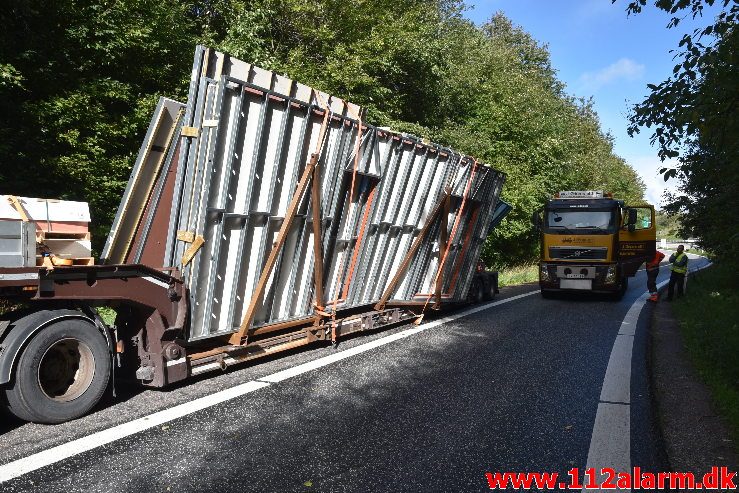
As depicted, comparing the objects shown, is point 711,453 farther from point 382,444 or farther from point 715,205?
point 715,205

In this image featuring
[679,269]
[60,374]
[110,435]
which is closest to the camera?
[110,435]

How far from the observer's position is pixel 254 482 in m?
3.21

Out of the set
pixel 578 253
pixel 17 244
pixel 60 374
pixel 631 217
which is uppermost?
pixel 631 217

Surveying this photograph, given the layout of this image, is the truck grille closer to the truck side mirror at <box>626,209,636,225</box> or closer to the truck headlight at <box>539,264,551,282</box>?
the truck headlight at <box>539,264,551,282</box>

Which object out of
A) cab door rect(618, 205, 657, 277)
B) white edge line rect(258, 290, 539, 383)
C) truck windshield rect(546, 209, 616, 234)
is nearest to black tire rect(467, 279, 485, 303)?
white edge line rect(258, 290, 539, 383)

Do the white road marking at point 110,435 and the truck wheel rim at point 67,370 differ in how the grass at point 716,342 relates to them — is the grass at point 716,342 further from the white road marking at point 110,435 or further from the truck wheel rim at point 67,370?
the truck wheel rim at point 67,370

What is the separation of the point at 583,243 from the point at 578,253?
0.92 ft

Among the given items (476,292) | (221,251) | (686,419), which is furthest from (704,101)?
(476,292)

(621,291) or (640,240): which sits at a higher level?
(640,240)

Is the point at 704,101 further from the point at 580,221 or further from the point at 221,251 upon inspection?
the point at 580,221

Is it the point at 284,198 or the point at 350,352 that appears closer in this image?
the point at 284,198

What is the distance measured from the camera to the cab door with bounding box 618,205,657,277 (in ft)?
51.6

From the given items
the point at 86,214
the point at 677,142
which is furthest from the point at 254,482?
the point at 677,142

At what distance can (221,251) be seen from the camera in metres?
5.27
